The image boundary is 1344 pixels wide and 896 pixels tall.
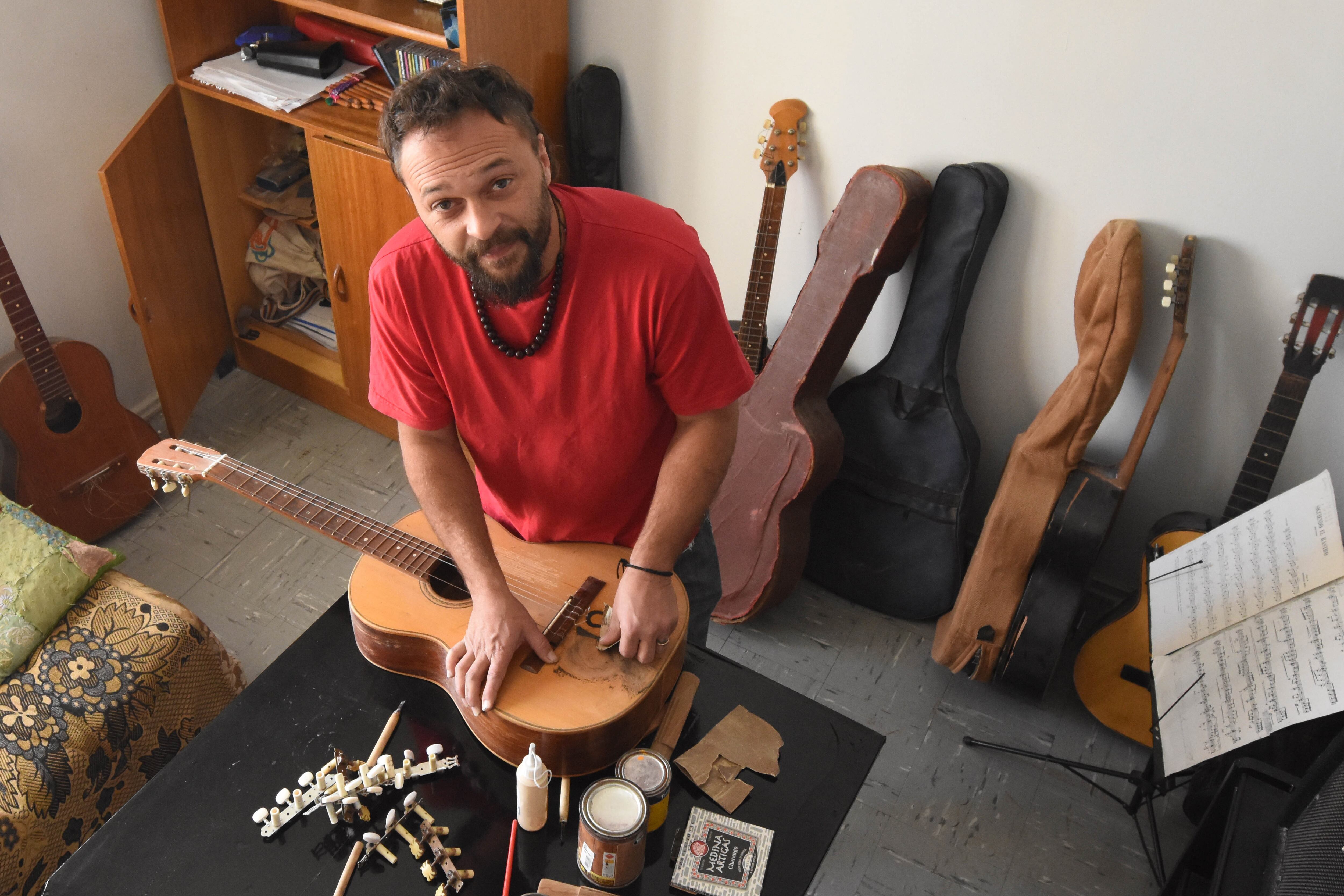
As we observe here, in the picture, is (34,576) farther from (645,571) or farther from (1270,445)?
(1270,445)

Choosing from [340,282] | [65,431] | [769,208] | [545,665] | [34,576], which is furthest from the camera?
[340,282]

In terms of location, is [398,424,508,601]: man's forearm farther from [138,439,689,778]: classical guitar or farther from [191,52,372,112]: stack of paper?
[191,52,372,112]: stack of paper

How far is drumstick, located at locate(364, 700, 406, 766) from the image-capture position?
129 centimetres

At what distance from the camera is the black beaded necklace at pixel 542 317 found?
140 centimetres

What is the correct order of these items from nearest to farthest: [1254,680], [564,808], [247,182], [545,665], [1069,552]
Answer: [564,808] < [545,665] < [1254,680] < [1069,552] < [247,182]

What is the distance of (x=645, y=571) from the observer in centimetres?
143

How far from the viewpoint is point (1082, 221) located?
2.13m

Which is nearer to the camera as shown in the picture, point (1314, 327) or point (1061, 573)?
point (1314, 327)

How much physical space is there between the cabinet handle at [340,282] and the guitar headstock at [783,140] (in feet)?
4.21

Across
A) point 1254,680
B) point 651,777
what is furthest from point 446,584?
point 1254,680

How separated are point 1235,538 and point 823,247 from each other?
3.52ft

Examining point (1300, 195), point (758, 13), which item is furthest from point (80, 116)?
point (1300, 195)

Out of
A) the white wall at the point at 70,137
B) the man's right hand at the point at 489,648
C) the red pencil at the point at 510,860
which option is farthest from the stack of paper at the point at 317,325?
the red pencil at the point at 510,860

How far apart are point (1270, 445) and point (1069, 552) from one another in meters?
0.48
